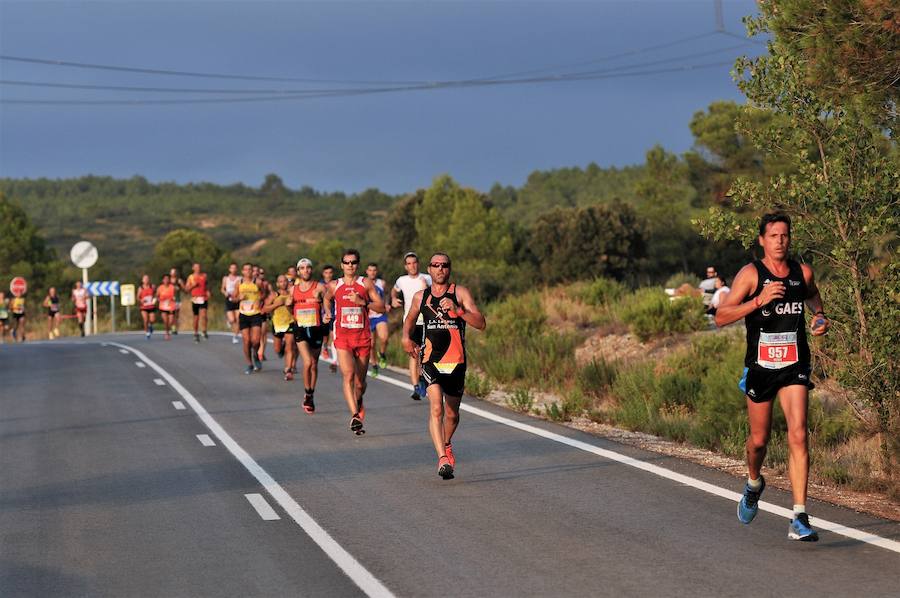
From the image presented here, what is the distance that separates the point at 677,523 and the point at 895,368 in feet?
10.5

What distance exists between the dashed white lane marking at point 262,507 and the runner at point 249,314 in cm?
1356

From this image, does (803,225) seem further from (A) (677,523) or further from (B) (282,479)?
(B) (282,479)

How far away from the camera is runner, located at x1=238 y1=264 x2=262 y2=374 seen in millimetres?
25281

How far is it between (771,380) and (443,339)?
367cm

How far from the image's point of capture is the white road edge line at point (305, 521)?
819cm

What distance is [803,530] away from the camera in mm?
8969

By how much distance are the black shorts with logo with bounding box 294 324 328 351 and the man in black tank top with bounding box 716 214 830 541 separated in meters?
10.2

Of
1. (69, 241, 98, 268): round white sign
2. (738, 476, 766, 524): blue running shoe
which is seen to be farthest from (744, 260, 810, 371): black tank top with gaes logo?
(69, 241, 98, 268): round white sign

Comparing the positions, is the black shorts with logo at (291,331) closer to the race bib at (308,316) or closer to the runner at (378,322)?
the race bib at (308,316)

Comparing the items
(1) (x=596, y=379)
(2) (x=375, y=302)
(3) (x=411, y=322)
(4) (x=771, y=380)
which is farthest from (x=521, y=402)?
(4) (x=771, y=380)

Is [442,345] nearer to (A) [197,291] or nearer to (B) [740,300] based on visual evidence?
(B) [740,300]

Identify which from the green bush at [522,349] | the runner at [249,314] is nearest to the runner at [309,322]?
the green bush at [522,349]

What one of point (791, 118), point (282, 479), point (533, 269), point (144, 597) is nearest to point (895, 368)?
point (791, 118)

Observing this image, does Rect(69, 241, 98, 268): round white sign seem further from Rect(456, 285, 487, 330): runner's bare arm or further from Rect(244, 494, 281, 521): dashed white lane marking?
Rect(244, 494, 281, 521): dashed white lane marking
